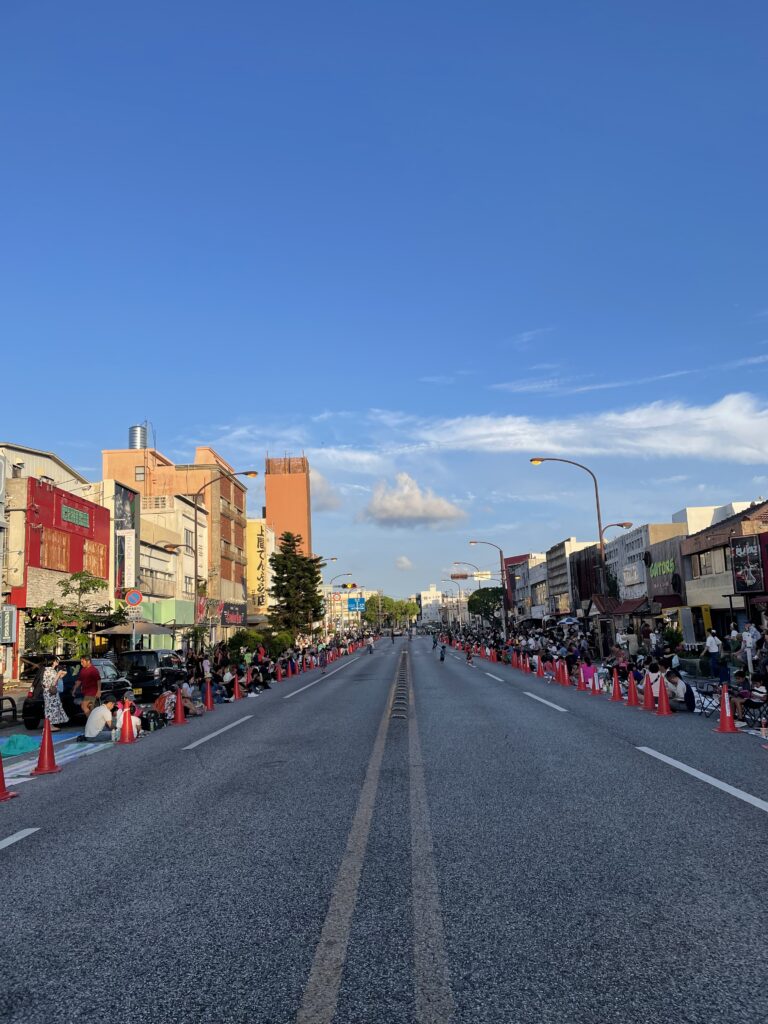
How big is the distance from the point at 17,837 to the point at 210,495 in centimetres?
6669

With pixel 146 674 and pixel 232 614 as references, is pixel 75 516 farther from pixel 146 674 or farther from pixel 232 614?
pixel 232 614

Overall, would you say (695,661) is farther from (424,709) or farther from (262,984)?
(262,984)

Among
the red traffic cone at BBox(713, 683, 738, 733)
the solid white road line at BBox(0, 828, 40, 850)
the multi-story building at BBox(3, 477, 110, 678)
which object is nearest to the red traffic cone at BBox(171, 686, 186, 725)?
the solid white road line at BBox(0, 828, 40, 850)

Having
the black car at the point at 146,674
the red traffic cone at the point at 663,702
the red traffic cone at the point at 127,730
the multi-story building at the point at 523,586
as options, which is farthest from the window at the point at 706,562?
the multi-story building at the point at 523,586

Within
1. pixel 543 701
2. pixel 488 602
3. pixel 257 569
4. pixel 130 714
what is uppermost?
pixel 257 569

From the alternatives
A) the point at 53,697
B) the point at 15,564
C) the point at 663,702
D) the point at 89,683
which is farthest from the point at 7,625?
the point at 663,702

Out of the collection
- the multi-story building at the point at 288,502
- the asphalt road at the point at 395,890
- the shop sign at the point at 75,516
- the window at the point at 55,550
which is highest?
the multi-story building at the point at 288,502

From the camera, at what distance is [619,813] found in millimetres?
7699

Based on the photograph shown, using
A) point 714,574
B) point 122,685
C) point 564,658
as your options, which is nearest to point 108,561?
point 122,685

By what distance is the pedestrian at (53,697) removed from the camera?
1780cm

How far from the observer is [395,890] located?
555cm

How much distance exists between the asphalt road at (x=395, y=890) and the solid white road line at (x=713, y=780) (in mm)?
41

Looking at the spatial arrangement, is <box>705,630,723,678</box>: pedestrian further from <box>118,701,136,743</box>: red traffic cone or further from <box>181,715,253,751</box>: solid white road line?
<box>118,701,136,743</box>: red traffic cone

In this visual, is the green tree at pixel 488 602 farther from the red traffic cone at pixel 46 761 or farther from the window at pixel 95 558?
the red traffic cone at pixel 46 761
